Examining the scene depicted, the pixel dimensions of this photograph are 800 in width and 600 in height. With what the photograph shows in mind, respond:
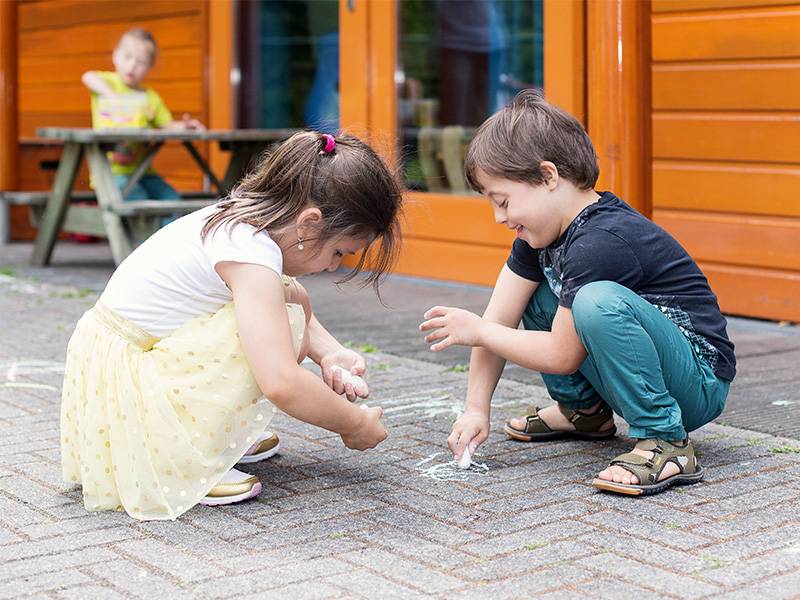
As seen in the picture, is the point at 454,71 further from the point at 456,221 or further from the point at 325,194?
the point at 325,194

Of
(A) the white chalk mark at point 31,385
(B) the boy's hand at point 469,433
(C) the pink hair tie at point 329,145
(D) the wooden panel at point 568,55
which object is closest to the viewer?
(C) the pink hair tie at point 329,145

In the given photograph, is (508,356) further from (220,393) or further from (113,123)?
(113,123)

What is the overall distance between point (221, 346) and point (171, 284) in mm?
215

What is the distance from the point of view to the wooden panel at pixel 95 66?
27.7 ft

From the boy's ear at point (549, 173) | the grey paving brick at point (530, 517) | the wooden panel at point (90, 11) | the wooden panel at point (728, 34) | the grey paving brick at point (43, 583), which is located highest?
the wooden panel at point (90, 11)

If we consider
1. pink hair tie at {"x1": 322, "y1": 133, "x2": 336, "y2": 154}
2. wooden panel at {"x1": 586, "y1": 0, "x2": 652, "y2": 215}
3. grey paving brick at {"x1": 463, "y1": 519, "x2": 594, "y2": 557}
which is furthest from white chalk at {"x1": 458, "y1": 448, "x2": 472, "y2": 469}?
wooden panel at {"x1": 586, "y1": 0, "x2": 652, "y2": 215}

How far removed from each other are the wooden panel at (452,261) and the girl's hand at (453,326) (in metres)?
3.17

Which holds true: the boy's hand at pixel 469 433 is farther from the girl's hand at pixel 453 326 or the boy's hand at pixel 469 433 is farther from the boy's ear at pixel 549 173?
the boy's ear at pixel 549 173

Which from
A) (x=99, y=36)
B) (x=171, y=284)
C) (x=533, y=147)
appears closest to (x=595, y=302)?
(x=533, y=147)

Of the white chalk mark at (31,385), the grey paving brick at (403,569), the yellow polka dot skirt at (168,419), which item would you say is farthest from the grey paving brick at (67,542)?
the white chalk mark at (31,385)

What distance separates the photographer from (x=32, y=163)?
9.08 meters

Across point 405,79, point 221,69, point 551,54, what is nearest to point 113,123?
point 221,69

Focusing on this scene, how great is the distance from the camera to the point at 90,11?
32.5 feet

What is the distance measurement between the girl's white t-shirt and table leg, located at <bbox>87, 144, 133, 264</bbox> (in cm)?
398
